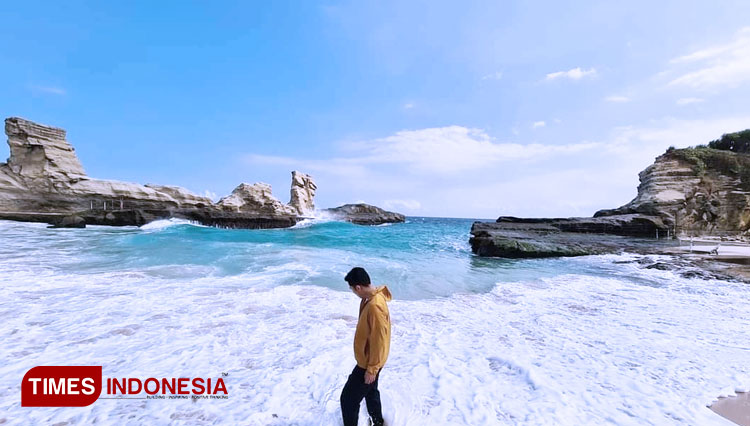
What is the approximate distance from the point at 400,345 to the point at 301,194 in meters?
62.3

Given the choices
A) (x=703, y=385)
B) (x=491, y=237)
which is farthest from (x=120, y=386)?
(x=491, y=237)

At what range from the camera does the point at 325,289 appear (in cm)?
845

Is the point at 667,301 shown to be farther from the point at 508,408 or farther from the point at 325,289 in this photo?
the point at 325,289

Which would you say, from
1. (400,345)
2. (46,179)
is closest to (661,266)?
(400,345)

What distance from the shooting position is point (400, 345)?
4.80 m

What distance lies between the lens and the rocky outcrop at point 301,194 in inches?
2500

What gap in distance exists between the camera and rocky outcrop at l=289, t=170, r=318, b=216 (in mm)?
63500

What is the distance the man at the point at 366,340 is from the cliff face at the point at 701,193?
35875 millimetres

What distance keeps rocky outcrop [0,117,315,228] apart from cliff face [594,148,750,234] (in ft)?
146

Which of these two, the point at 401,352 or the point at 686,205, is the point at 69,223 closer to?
the point at 401,352

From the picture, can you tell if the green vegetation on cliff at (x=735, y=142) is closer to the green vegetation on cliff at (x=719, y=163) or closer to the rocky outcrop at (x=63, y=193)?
the green vegetation on cliff at (x=719, y=163)

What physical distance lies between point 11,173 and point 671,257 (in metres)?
61.6

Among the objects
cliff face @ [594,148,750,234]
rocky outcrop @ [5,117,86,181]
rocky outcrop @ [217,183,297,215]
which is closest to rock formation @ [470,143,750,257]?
cliff face @ [594,148,750,234]

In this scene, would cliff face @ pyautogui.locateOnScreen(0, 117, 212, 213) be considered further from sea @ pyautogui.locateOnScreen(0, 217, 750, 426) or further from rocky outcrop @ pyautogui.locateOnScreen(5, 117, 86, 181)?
sea @ pyautogui.locateOnScreen(0, 217, 750, 426)
